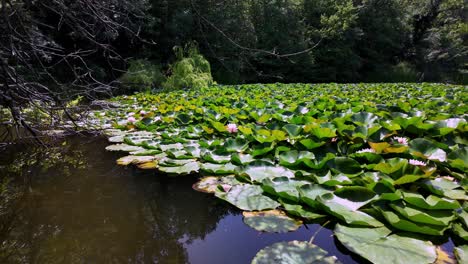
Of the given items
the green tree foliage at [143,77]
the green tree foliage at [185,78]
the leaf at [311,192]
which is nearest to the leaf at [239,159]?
the leaf at [311,192]

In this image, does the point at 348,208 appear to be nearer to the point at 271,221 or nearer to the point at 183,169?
the point at 271,221

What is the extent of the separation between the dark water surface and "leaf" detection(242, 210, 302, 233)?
2 centimetres

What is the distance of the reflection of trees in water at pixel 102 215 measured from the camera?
3.66 ft

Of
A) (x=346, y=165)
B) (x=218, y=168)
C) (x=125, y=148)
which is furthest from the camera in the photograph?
(x=125, y=148)

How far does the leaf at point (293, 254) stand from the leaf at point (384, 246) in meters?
0.11

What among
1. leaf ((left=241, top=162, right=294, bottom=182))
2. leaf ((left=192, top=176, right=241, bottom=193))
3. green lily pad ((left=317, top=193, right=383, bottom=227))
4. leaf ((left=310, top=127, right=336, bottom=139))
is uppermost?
leaf ((left=310, top=127, right=336, bottom=139))

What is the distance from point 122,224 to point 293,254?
74 cm

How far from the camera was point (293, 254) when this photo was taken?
992 millimetres

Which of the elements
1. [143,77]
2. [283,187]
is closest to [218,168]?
[283,187]

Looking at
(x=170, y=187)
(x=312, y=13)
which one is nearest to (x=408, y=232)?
(x=170, y=187)

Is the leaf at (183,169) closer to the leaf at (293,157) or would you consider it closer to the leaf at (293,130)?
the leaf at (293,157)

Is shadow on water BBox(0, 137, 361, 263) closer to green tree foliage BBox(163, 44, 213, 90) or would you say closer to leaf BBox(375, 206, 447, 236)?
leaf BBox(375, 206, 447, 236)

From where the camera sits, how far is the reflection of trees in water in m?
1.12

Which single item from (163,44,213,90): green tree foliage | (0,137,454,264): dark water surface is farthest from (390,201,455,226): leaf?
(163,44,213,90): green tree foliage
